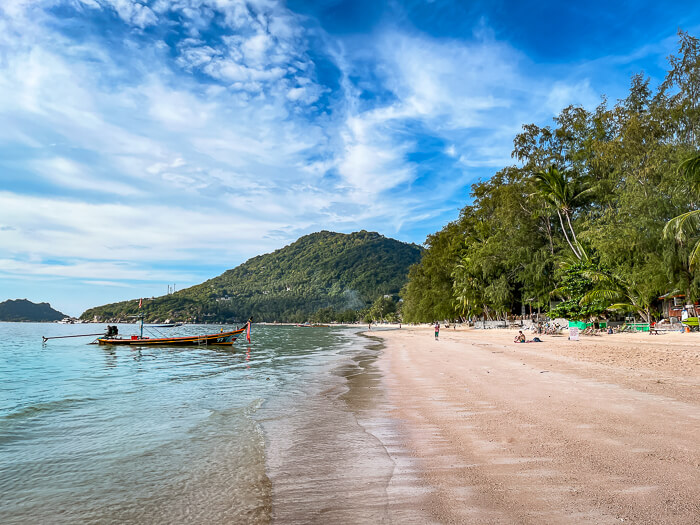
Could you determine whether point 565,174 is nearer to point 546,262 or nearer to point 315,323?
point 546,262

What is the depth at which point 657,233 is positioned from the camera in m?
27.0

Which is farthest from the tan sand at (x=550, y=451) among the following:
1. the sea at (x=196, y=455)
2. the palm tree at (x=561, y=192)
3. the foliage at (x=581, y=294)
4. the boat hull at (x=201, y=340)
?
the boat hull at (x=201, y=340)

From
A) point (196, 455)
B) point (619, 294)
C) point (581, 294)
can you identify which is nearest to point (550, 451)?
point (196, 455)

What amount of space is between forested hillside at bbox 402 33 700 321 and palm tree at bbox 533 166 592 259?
0.33ft

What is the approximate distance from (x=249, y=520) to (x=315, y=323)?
7654 inches

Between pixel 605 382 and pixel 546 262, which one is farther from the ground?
pixel 546 262

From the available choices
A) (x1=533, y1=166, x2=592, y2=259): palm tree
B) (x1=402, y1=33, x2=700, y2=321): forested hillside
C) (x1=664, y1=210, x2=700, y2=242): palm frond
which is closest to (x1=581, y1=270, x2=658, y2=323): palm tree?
(x1=402, y1=33, x2=700, y2=321): forested hillside

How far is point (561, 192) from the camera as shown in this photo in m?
35.6

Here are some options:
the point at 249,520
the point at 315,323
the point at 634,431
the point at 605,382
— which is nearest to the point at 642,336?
the point at 605,382

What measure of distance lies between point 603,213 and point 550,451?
1349 inches

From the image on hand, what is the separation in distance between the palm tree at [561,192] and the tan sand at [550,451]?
28.5 meters

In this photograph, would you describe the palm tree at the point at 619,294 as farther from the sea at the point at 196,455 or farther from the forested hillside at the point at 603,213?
the sea at the point at 196,455

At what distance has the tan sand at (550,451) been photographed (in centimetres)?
359

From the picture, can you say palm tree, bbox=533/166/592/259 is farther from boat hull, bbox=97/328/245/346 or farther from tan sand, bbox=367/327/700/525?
boat hull, bbox=97/328/245/346
